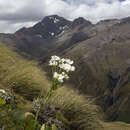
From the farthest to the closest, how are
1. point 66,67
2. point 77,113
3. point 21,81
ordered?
1. point 21,81
2. point 77,113
3. point 66,67

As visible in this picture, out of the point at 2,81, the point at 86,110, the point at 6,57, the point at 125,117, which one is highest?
the point at 6,57

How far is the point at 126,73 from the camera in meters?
187

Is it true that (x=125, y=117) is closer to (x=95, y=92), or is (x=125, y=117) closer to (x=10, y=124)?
(x=95, y=92)

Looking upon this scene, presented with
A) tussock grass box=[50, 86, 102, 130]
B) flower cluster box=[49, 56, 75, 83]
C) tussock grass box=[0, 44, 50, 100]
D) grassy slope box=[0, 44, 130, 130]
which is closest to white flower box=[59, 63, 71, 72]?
flower cluster box=[49, 56, 75, 83]

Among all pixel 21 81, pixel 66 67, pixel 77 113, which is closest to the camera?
pixel 66 67

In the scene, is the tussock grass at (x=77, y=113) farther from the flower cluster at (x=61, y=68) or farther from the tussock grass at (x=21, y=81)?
the flower cluster at (x=61, y=68)

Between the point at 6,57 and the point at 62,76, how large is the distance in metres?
6.77

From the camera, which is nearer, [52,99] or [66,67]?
[66,67]

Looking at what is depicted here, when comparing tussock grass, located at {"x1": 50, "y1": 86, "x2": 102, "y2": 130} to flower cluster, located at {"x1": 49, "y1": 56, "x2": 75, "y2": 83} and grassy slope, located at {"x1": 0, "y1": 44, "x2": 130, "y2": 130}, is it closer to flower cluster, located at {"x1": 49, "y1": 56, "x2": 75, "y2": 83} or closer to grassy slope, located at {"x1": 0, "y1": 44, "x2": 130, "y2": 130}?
grassy slope, located at {"x1": 0, "y1": 44, "x2": 130, "y2": 130}

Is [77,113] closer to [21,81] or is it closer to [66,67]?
[21,81]

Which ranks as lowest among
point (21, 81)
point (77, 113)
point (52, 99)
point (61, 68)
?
point (77, 113)

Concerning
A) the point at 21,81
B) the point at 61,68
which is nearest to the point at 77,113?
the point at 21,81

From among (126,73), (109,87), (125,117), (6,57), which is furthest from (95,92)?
(6,57)

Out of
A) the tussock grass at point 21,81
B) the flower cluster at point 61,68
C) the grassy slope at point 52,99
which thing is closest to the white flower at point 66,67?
the flower cluster at point 61,68
